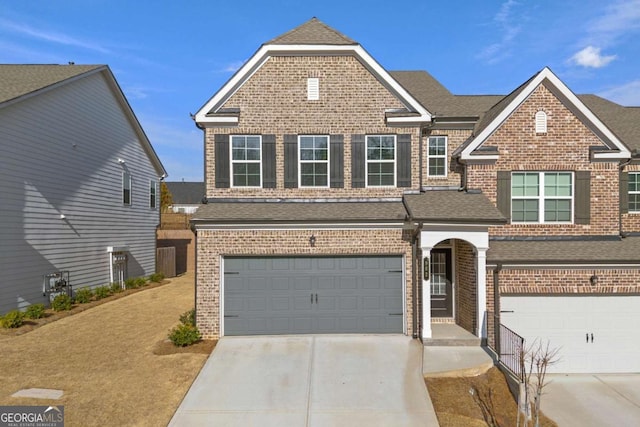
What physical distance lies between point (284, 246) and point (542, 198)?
8.19 metres

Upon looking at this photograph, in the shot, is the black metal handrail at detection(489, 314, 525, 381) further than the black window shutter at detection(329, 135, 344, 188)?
No

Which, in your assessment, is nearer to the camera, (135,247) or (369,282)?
(369,282)

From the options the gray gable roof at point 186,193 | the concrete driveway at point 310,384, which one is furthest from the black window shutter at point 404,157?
the gray gable roof at point 186,193

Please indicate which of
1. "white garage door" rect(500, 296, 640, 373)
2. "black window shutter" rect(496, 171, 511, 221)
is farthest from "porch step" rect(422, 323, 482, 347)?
"black window shutter" rect(496, 171, 511, 221)

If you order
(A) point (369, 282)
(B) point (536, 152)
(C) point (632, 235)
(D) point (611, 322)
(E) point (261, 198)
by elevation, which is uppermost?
(B) point (536, 152)

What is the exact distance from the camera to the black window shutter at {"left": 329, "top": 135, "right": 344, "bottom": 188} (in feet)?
38.7

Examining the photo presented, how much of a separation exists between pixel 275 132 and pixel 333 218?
3.42 metres

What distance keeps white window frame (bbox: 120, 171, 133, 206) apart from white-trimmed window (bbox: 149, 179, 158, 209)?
240 cm

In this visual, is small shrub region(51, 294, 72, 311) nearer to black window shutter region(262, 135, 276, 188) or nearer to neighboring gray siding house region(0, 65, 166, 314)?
neighboring gray siding house region(0, 65, 166, 314)

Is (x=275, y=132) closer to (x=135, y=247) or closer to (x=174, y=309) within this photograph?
(x=174, y=309)

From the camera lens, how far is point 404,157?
11.8 metres

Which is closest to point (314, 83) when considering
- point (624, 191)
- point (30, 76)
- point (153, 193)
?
point (624, 191)

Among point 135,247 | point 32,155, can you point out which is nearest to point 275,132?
point 32,155

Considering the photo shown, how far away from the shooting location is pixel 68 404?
7.48 metres
